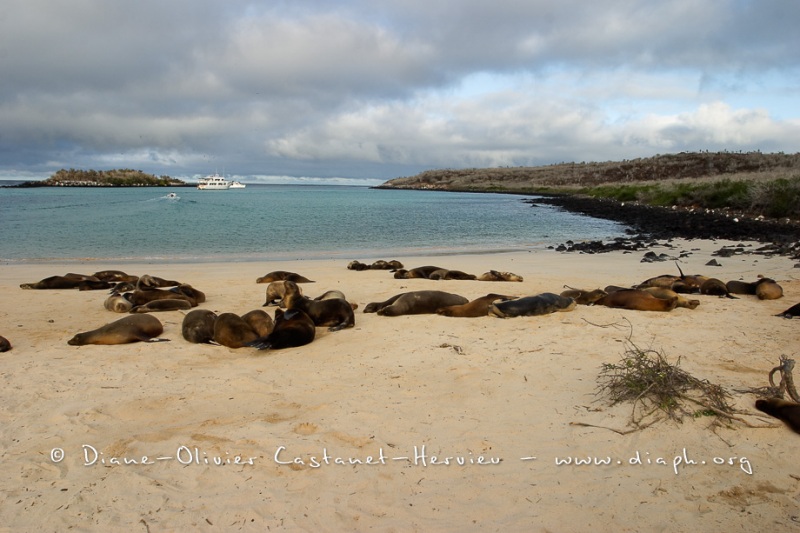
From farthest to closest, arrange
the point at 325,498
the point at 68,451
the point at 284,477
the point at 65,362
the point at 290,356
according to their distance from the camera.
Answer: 1. the point at 290,356
2. the point at 65,362
3. the point at 68,451
4. the point at 284,477
5. the point at 325,498

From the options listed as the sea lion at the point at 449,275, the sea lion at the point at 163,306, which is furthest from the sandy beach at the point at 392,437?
the sea lion at the point at 449,275

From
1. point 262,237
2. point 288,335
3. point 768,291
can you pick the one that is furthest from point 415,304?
point 262,237

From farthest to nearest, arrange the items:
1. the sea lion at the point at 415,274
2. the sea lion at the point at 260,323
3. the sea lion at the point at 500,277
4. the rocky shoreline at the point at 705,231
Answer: the rocky shoreline at the point at 705,231 → the sea lion at the point at 415,274 → the sea lion at the point at 500,277 → the sea lion at the point at 260,323

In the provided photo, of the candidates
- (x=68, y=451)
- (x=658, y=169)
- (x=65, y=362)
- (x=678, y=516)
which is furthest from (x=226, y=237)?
(x=658, y=169)

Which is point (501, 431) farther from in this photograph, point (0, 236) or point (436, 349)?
point (0, 236)

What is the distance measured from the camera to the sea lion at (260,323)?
7.24 metres

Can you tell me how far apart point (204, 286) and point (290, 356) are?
6.50 meters

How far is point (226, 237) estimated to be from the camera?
2531 centimetres

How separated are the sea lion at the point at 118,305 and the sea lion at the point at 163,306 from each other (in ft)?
0.34

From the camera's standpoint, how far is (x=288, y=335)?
6.82m

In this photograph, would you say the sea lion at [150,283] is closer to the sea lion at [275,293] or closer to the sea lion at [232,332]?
the sea lion at [275,293]

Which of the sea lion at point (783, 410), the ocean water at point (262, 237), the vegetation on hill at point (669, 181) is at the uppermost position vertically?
the vegetation on hill at point (669, 181)

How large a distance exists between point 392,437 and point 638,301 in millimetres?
5864

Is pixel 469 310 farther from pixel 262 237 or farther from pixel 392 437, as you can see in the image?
pixel 262 237
